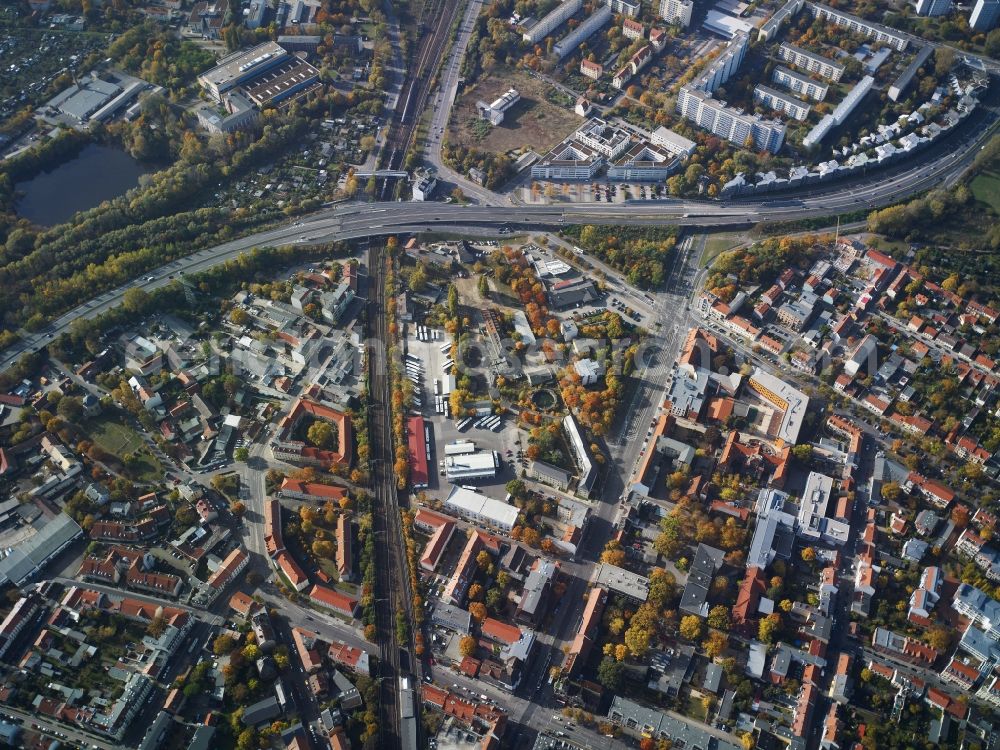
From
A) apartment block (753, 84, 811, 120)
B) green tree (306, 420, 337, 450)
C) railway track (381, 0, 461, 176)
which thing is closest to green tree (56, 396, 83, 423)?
green tree (306, 420, 337, 450)

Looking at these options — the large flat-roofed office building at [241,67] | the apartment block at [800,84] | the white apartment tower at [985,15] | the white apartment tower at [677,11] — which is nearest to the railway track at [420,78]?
the large flat-roofed office building at [241,67]

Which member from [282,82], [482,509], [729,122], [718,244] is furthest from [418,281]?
[729,122]

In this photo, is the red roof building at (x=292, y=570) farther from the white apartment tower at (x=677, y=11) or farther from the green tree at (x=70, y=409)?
the white apartment tower at (x=677, y=11)

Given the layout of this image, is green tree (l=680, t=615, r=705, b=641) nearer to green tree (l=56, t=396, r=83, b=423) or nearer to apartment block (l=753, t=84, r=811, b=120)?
green tree (l=56, t=396, r=83, b=423)

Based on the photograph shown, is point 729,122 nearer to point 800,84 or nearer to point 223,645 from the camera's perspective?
point 800,84

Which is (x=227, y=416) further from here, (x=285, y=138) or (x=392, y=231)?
(x=285, y=138)
